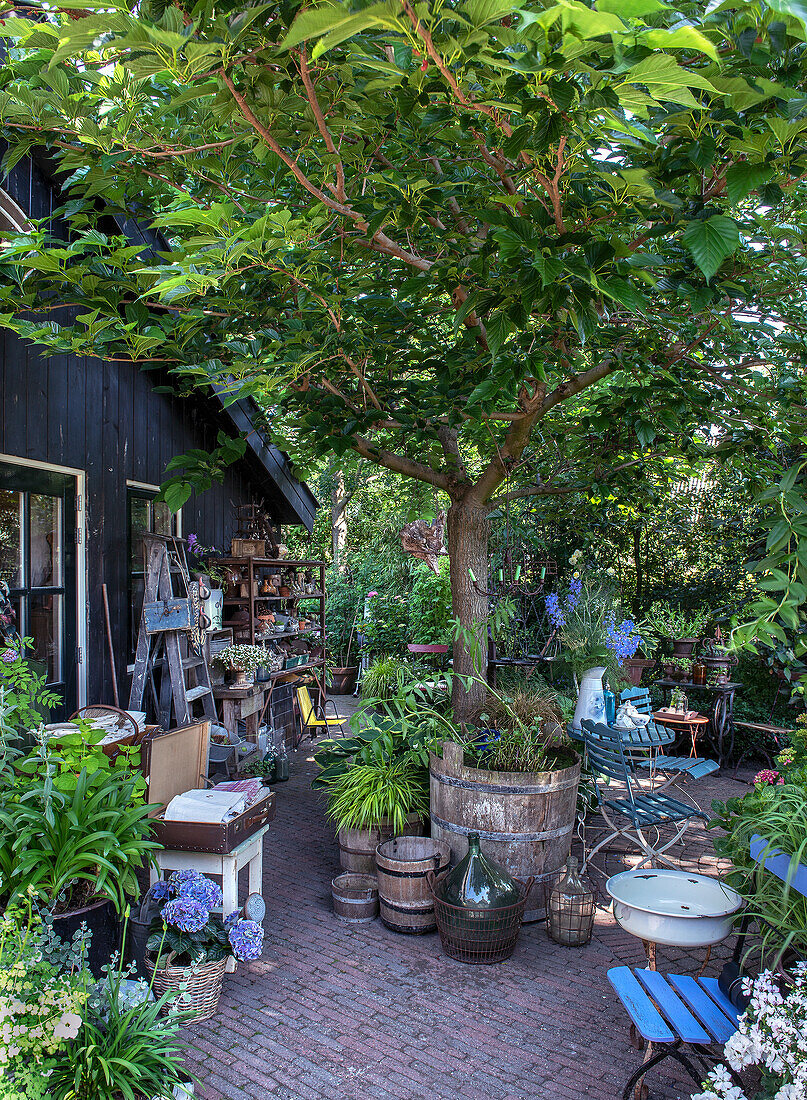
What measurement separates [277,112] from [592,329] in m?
1.23

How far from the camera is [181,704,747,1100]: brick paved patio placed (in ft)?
8.61

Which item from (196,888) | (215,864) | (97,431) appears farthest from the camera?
(97,431)

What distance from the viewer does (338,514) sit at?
15.8 metres

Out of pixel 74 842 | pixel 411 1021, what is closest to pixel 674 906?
pixel 411 1021

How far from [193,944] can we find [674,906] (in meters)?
2.02

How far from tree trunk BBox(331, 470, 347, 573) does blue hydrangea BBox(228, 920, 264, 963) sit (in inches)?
486

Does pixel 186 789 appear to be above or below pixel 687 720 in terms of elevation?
above

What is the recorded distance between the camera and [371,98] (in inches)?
95.8

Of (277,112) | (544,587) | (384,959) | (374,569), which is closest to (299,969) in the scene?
(384,959)

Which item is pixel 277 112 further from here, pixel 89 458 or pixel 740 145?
pixel 89 458

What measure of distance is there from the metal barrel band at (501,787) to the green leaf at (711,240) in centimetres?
290

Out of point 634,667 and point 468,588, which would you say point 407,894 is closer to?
point 468,588

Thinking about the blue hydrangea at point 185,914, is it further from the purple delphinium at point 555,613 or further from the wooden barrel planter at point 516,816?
the purple delphinium at point 555,613

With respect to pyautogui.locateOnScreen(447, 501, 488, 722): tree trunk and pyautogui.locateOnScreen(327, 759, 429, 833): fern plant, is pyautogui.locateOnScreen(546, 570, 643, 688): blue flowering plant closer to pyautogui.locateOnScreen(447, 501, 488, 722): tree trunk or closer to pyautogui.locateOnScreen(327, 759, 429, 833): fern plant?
pyautogui.locateOnScreen(447, 501, 488, 722): tree trunk
